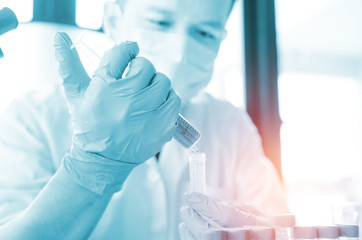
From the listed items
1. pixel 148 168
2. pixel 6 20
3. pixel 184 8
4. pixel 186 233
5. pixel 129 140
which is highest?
pixel 184 8

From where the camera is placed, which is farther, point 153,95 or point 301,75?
point 301,75

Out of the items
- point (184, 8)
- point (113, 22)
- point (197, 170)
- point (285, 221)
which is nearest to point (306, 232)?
point (285, 221)

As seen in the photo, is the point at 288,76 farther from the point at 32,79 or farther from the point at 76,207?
the point at 76,207

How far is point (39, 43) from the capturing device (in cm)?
113

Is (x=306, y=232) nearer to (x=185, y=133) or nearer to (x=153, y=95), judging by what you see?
(x=185, y=133)

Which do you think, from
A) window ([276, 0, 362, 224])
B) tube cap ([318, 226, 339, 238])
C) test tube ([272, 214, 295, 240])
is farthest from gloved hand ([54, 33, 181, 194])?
window ([276, 0, 362, 224])

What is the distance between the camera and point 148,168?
1099 mm

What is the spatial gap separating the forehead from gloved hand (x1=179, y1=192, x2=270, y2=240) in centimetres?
61

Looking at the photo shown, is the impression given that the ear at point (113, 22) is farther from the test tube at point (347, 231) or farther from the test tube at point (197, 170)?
the test tube at point (347, 231)

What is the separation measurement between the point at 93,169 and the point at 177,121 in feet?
0.77

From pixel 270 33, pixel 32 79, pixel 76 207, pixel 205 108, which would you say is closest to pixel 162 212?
pixel 76 207

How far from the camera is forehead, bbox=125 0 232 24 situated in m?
1.07

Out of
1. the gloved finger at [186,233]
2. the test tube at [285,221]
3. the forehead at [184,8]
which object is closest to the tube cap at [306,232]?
the test tube at [285,221]

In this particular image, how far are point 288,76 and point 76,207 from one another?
5.08ft
